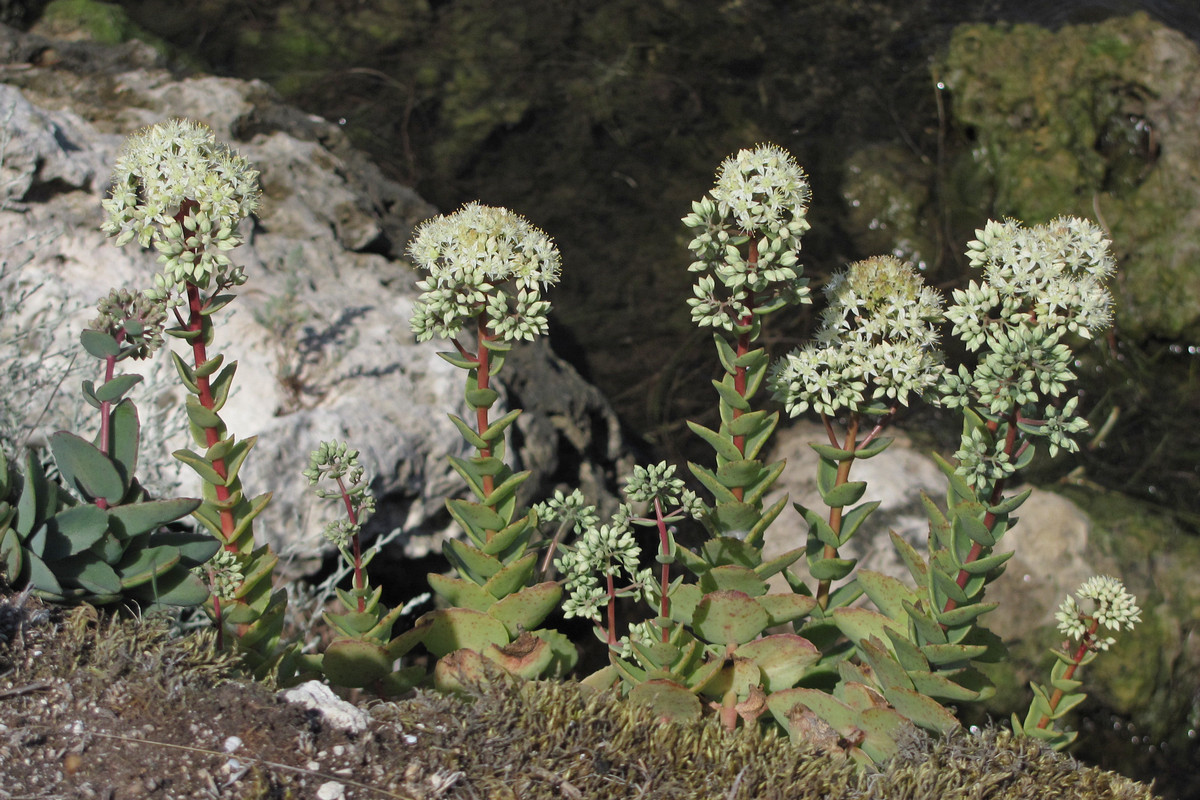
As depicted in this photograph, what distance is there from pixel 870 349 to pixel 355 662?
1.70 metres

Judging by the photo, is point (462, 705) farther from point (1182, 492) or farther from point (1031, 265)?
point (1182, 492)

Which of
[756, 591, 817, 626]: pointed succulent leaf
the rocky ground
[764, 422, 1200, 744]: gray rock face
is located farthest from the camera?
[764, 422, 1200, 744]: gray rock face

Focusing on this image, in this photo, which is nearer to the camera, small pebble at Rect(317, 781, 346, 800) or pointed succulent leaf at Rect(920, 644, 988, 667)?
small pebble at Rect(317, 781, 346, 800)

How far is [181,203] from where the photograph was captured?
96.9 inches

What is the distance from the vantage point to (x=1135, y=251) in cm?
666

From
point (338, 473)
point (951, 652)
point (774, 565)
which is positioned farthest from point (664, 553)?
point (338, 473)

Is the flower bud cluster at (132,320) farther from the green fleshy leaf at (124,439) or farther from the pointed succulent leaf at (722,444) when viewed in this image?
the pointed succulent leaf at (722,444)

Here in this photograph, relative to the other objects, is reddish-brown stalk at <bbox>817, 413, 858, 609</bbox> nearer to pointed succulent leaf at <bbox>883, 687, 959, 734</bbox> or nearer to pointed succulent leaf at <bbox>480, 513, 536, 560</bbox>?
pointed succulent leaf at <bbox>883, 687, 959, 734</bbox>

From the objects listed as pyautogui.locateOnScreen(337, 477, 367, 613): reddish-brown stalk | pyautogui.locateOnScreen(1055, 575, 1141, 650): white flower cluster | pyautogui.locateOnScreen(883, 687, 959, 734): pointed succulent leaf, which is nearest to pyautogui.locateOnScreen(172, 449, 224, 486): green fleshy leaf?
pyautogui.locateOnScreen(337, 477, 367, 613): reddish-brown stalk

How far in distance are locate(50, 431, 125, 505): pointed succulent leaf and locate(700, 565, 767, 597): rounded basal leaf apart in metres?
1.62

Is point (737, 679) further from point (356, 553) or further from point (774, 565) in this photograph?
point (356, 553)

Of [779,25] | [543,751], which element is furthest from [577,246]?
[543,751]

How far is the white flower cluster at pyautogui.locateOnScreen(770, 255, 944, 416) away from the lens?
263 cm

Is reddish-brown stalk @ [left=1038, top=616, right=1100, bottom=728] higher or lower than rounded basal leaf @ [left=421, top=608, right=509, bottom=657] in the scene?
lower
